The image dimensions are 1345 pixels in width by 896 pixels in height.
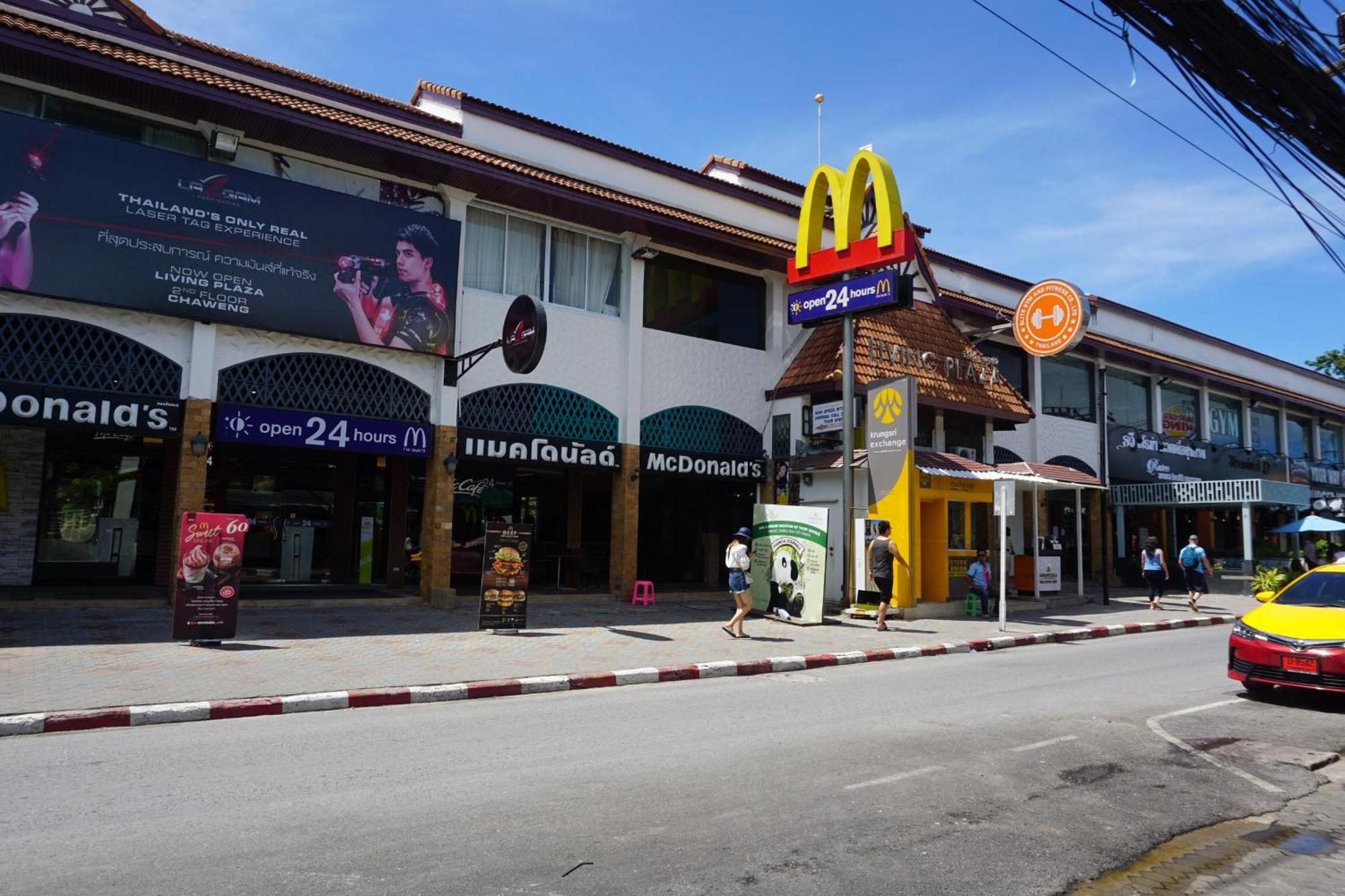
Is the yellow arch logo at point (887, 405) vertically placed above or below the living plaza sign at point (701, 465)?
above

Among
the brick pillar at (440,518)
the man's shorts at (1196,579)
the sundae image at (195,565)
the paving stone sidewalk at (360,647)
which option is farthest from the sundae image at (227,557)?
the man's shorts at (1196,579)

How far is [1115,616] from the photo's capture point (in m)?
19.6

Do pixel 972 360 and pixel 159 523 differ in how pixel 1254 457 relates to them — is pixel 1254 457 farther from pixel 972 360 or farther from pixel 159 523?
pixel 159 523

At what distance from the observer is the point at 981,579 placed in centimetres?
1855

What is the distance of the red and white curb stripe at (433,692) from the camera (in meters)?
7.79

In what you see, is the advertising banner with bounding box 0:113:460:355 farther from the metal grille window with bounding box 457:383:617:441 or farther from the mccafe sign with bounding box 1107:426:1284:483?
the mccafe sign with bounding box 1107:426:1284:483

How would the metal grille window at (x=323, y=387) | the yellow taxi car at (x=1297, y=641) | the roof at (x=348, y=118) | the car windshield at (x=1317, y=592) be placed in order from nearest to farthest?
the yellow taxi car at (x=1297, y=641), the car windshield at (x=1317, y=592), the roof at (x=348, y=118), the metal grille window at (x=323, y=387)

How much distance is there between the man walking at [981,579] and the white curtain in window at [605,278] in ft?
31.1

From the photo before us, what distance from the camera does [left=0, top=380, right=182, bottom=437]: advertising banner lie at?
1282cm

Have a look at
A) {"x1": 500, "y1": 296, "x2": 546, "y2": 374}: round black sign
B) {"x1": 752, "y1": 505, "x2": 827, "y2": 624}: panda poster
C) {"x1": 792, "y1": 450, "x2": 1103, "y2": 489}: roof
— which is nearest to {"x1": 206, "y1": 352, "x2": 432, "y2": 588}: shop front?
{"x1": 500, "y1": 296, "x2": 546, "y2": 374}: round black sign

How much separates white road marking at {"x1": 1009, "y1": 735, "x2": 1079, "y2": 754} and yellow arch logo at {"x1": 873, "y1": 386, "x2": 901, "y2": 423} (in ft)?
33.6

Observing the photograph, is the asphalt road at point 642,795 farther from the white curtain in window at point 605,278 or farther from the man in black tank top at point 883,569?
the white curtain in window at point 605,278

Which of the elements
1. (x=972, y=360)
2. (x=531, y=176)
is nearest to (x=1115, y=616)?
(x=972, y=360)

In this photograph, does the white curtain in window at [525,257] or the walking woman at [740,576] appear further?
the white curtain in window at [525,257]
